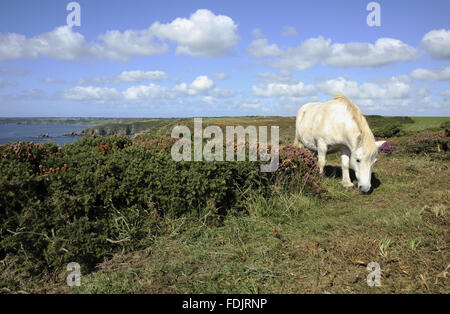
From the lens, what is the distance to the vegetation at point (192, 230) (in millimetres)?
3891

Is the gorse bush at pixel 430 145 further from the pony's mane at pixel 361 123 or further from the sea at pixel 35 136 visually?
the sea at pixel 35 136

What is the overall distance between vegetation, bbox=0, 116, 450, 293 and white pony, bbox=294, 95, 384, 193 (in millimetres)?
1111

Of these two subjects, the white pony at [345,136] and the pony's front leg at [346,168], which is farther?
the pony's front leg at [346,168]

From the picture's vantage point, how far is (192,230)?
5.22 meters

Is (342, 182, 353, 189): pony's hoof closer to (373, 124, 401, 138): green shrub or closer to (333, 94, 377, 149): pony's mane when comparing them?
(333, 94, 377, 149): pony's mane

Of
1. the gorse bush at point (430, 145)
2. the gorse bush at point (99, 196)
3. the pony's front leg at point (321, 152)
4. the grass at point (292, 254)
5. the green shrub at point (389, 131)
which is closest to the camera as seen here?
the grass at point (292, 254)

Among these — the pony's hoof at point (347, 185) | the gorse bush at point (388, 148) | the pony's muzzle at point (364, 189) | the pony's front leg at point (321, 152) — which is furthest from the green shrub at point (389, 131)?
the pony's muzzle at point (364, 189)

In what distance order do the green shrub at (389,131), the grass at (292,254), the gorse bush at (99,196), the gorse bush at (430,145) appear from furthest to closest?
the green shrub at (389,131)
the gorse bush at (430,145)
the gorse bush at (99,196)
the grass at (292,254)

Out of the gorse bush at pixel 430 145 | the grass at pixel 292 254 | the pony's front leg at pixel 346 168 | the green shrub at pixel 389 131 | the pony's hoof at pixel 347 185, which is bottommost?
the grass at pixel 292 254

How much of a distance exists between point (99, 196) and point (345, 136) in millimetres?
6250

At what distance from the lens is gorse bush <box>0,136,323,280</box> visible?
4391 millimetres

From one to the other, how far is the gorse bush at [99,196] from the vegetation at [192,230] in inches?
0.8

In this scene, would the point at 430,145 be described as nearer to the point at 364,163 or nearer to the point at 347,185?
the point at 347,185
